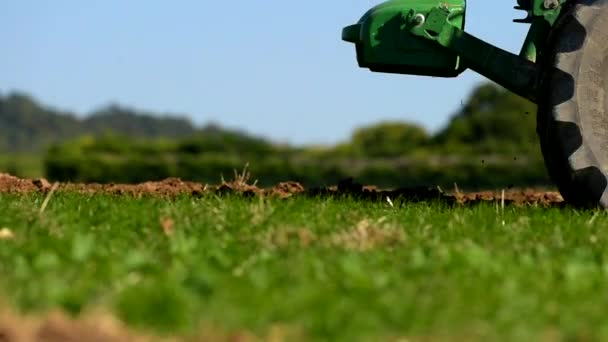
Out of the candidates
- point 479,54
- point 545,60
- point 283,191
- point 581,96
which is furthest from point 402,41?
point 283,191

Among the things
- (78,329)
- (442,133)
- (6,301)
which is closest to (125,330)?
(78,329)

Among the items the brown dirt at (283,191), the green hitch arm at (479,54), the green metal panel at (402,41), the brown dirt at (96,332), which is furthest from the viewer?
the brown dirt at (283,191)

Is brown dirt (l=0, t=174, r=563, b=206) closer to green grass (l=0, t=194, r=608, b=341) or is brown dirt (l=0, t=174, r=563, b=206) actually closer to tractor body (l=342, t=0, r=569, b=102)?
tractor body (l=342, t=0, r=569, b=102)

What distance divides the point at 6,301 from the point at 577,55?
552cm

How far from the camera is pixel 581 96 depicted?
9.42 meters

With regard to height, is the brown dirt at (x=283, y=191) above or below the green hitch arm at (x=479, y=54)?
below

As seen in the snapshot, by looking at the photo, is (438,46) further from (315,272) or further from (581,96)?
(315,272)

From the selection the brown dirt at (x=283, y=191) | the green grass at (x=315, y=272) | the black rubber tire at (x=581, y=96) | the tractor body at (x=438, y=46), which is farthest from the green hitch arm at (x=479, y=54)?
the green grass at (x=315, y=272)

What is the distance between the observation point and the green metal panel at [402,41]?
10.4 m

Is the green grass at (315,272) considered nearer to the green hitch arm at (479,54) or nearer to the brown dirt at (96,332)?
the brown dirt at (96,332)

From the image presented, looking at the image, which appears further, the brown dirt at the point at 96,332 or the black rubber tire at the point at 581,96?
the black rubber tire at the point at 581,96

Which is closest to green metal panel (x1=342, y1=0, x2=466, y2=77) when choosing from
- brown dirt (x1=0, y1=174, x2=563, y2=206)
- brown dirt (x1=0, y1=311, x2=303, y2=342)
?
brown dirt (x1=0, y1=174, x2=563, y2=206)

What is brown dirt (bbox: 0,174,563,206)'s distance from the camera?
11.3m

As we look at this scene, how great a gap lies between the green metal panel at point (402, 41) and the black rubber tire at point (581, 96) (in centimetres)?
111
